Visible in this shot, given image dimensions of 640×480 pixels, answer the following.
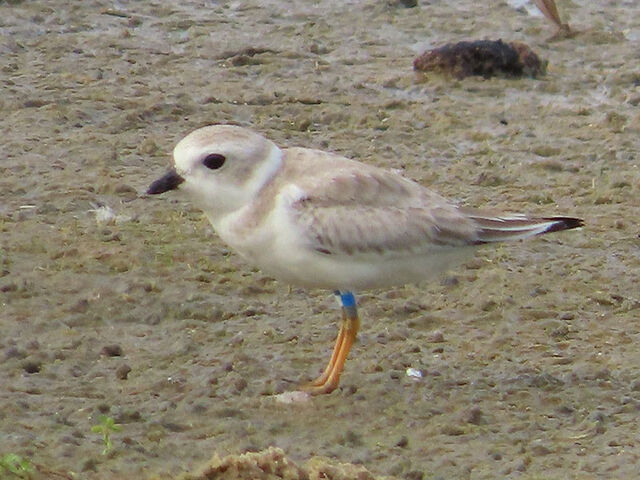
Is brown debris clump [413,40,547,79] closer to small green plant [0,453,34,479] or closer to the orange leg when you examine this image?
the orange leg

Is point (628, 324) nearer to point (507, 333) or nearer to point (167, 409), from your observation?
point (507, 333)

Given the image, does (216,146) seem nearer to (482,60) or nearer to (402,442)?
(402,442)

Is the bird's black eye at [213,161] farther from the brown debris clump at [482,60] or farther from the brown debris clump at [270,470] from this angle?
the brown debris clump at [482,60]

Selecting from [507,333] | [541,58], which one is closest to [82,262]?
[507,333]

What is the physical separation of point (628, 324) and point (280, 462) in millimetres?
2178

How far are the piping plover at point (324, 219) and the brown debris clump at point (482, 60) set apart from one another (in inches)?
138

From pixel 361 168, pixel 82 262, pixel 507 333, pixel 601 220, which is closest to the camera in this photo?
pixel 361 168

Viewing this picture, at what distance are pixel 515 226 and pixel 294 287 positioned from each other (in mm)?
1193

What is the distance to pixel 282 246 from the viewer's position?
4.83 metres

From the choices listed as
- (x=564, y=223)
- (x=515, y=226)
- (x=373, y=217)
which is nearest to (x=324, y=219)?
(x=373, y=217)

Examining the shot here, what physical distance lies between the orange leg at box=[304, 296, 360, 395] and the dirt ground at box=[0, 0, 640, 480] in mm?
74

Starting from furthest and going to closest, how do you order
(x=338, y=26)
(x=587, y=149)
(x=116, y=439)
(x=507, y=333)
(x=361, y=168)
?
(x=338, y=26), (x=587, y=149), (x=507, y=333), (x=361, y=168), (x=116, y=439)

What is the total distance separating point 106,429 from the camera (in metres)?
4.34

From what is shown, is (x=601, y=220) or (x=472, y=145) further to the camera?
(x=472, y=145)
